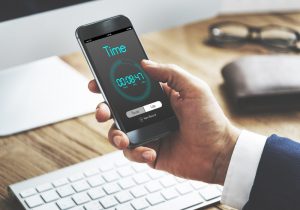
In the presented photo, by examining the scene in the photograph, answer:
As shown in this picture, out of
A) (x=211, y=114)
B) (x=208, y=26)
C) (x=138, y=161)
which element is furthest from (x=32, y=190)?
(x=208, y=26)

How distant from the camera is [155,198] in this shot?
2.62 ft

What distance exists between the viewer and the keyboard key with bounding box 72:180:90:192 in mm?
811

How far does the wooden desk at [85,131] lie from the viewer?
2.93ft

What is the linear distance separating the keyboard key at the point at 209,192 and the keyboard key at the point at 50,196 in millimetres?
185

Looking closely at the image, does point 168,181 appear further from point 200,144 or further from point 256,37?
point 256,37

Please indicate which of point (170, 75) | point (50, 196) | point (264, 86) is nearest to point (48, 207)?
point (50, 196)

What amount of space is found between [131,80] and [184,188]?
16cm

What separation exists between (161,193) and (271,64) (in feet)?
1.17

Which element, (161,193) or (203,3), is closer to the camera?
(161,193)

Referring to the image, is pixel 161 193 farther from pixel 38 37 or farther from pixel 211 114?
pixel 38 37

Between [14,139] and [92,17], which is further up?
A: [92,17]

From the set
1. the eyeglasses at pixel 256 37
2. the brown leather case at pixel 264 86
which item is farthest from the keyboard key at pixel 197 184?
the eyeglasses at pixel 256 37

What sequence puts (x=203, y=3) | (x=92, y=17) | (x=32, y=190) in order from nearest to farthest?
(x=32, y=190) → (x=92, y=17) → (x=203, y=3)

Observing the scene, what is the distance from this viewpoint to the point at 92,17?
3.02 feet
